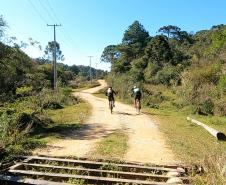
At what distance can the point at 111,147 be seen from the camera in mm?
12234

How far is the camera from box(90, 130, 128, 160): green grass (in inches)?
432

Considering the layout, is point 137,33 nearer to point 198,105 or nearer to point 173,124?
point 198,105

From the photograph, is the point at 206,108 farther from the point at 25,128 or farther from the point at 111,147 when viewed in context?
the point at 111,147

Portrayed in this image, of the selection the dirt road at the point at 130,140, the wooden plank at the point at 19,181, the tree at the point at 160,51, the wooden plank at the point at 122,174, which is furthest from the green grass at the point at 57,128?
the tree at the point at 160,51

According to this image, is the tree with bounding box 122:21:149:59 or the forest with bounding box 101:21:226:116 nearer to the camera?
the forest with bounding box 101:21:226:116

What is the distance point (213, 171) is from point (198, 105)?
21.2m

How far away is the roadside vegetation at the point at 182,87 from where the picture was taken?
12.8 m

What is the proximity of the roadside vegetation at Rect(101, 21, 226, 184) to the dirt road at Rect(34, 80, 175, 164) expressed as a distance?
1.75 feet

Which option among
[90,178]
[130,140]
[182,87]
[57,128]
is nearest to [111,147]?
[130,140]

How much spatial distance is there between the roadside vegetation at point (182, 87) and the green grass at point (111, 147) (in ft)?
5.40

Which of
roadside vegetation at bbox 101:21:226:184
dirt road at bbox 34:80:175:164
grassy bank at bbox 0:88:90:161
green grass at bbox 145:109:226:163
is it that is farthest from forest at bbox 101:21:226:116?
grassy bank at bbox 0:88:90:161

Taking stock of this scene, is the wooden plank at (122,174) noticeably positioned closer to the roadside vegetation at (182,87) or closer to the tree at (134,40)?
the roadside vegetation at (182,87)

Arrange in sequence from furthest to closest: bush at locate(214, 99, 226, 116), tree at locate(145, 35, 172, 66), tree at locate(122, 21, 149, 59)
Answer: tree at locate(122, 21, 149, 59), tree at locate(145, 35, 172, 66), bush at locate(214, 99, 226, 116)

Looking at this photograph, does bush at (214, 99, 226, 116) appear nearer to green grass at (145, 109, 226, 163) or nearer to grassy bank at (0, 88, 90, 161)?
green grass at (145, 109, 226, 163)
